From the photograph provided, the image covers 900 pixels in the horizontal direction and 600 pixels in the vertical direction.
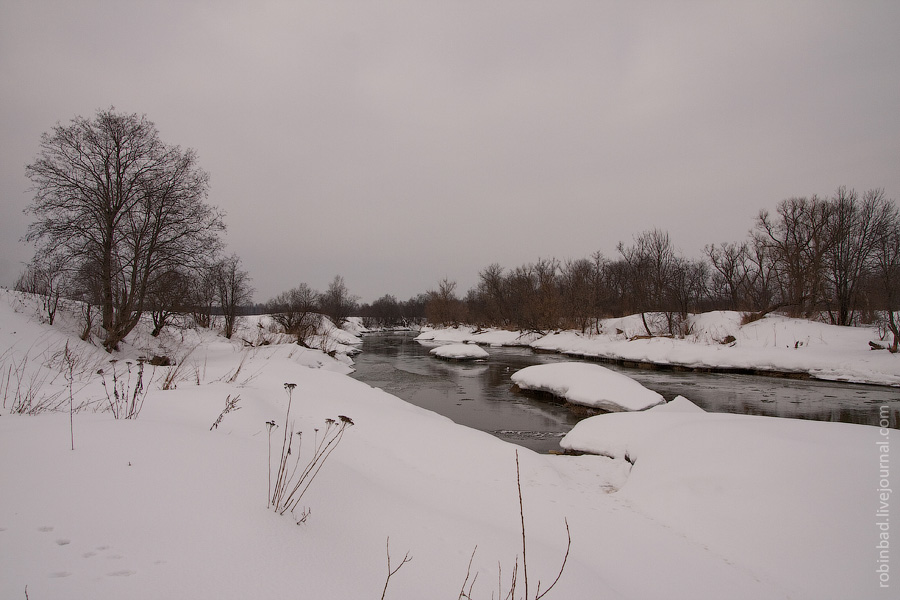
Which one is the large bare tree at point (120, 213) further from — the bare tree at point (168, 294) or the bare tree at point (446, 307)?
the bare tree at point (446, 307)

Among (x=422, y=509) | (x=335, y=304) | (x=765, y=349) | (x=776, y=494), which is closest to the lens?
(x=422, y=509)

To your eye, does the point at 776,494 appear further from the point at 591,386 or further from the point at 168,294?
the point at 168,294

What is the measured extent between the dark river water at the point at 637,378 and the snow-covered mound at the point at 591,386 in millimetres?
743

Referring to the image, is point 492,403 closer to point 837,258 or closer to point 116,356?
point 116,356

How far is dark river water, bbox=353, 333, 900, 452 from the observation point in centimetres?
1067

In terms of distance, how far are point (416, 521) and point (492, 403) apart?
11111mm

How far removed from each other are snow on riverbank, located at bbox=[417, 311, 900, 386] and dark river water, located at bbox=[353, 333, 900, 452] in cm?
159

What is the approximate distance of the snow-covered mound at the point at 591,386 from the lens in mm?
11750

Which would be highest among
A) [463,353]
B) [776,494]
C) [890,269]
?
[890,269]

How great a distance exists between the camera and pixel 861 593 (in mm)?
3141

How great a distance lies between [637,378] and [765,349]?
8.12 metres

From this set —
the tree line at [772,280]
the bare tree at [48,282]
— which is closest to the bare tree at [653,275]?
the tree line at [772,280]

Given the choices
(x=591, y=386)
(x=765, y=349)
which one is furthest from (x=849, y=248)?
(x=591, y=386)

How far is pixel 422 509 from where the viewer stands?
3.31 meters
